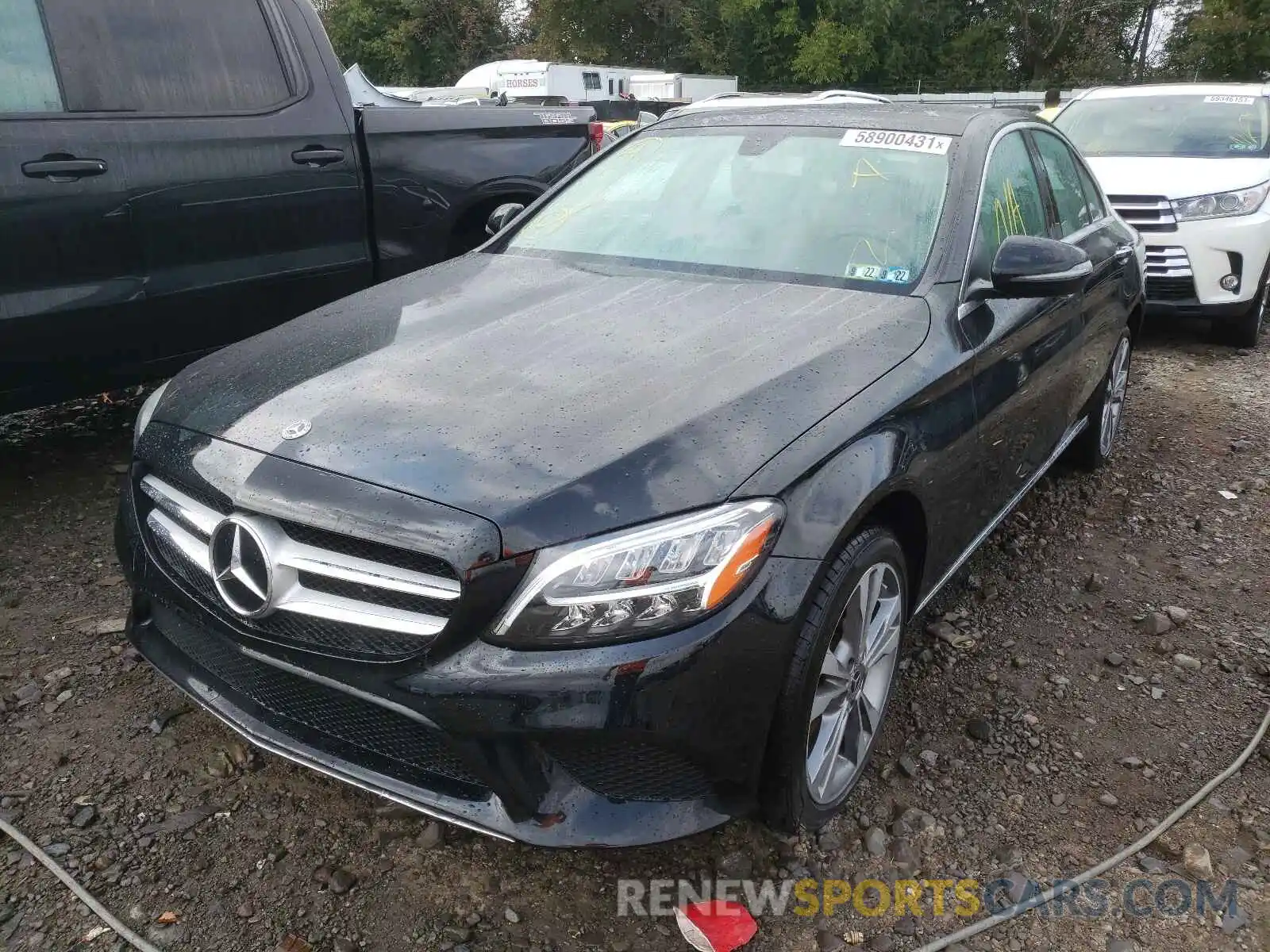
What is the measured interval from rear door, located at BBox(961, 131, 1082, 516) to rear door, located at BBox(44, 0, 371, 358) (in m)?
2.67

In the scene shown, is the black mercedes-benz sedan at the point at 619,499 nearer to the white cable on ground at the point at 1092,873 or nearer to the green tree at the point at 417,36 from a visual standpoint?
the white cable on ground at the point at 1092,873

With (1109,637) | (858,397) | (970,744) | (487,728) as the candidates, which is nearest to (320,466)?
(487,728)

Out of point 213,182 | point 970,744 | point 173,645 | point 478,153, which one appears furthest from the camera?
point 478,153

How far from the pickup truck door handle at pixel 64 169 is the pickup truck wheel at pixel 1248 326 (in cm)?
661

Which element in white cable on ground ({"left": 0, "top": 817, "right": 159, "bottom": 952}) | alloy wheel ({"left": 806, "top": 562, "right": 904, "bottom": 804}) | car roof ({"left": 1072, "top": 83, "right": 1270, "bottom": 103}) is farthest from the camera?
car roof ({"left": 1072, "top": 83, "right": 1270, "bottom": 103})

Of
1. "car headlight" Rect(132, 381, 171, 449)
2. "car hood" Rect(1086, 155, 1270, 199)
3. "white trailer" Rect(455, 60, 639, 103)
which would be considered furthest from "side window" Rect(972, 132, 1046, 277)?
"white trailer" Rect(455, 60, 639, 103)

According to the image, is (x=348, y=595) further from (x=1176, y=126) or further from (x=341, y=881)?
(x=1176, y=126)

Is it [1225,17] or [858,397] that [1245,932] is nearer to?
[858,397]

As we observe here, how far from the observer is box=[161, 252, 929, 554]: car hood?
6.40ft

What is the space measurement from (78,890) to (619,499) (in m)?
1.46

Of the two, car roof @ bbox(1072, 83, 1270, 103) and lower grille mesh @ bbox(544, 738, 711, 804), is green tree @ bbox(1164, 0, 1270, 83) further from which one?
lower grille mesh @ bbox(544, 738, 711, 804)

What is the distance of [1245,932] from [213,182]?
3973 millimetres

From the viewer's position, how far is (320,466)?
6.61ft

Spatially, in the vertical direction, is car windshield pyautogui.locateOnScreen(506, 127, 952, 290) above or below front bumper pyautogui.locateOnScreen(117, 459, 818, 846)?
above
